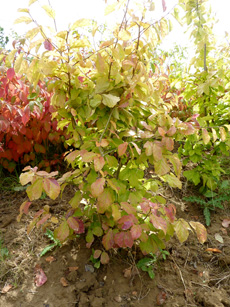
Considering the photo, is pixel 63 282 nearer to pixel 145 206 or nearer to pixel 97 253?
pixel 97 253

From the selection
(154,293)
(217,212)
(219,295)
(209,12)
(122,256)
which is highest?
(209,12)

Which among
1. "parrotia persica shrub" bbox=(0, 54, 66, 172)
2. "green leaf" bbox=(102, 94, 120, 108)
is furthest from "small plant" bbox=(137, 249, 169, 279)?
"parrotia persica shrub" bbox=(0, 54, 66, 172)

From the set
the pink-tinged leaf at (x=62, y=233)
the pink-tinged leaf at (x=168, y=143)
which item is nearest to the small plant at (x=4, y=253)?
the pink-tinged leaf at (x=62, y=233)

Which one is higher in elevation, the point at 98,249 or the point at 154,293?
the point at 98,249

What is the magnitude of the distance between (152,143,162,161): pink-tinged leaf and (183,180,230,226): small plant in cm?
133

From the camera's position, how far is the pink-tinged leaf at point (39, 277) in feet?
5.37

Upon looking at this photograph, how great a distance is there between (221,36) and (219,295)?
208cm

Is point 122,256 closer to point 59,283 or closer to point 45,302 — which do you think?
point 59,283

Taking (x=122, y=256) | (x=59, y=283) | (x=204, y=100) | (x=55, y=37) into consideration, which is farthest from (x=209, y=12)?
(x=59, y=283)

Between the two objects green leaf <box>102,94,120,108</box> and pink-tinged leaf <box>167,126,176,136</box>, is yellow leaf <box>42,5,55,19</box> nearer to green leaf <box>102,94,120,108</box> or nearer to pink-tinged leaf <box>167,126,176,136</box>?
green leaf <box>102,94,120,108</box>

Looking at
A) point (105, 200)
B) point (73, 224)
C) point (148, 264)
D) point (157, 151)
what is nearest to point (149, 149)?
point (157, 151)

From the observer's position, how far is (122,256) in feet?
5.91

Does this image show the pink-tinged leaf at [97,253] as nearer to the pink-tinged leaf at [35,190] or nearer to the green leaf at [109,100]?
the pink-tinged leaf at [35,190]

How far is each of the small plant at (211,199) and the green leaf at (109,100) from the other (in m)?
1.52
